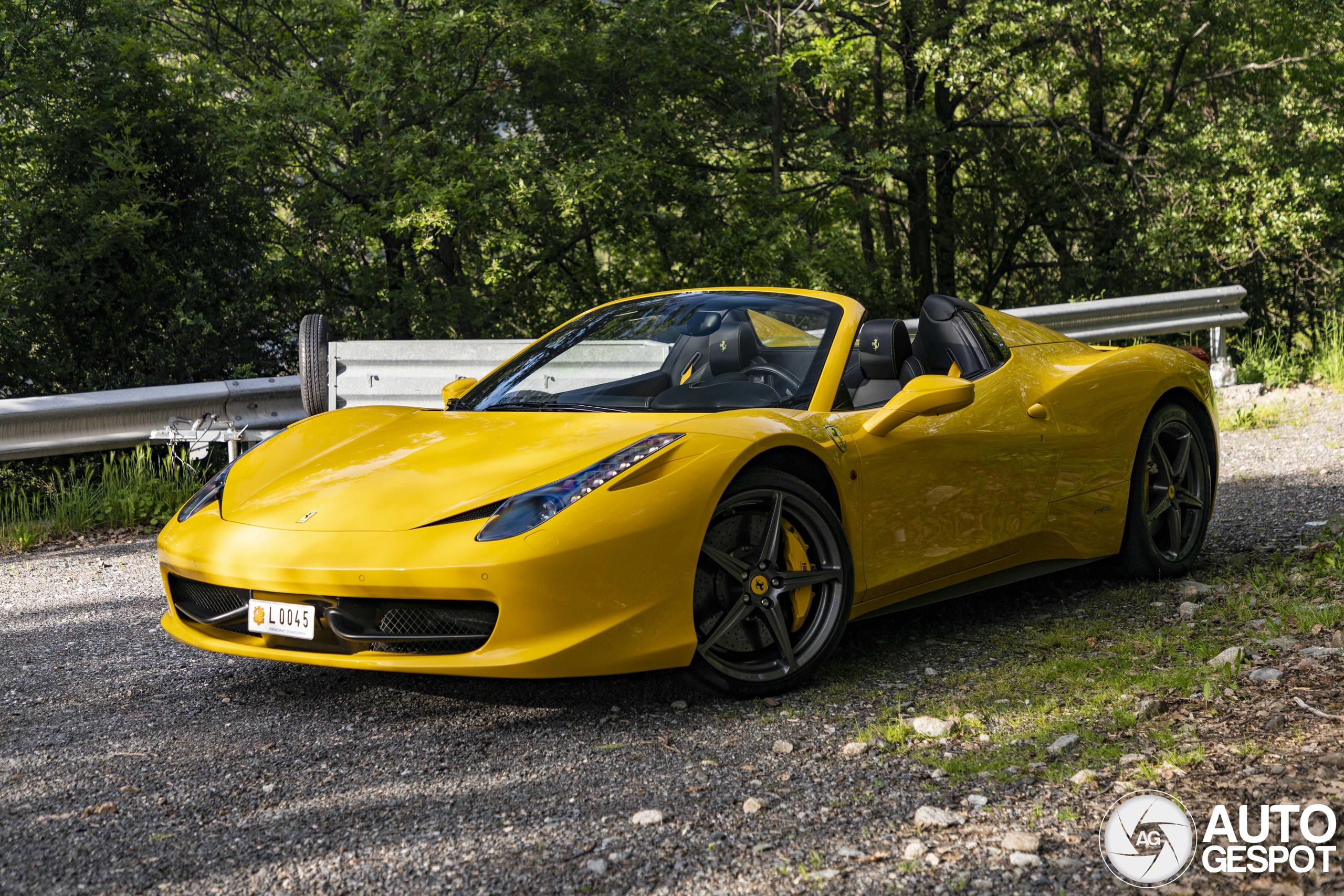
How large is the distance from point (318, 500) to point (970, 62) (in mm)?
12130

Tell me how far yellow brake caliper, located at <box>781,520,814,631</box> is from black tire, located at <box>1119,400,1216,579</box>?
2.01 metres

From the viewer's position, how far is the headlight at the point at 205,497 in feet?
12.9

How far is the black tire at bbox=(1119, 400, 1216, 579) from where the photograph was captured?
512 centimetres

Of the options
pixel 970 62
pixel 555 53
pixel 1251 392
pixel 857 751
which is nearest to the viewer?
pixel 857 751

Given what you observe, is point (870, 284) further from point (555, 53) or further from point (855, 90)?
point (555, 53)

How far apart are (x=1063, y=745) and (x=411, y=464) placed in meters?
2.09

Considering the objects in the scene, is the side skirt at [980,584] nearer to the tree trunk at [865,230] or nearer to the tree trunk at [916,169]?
the tree trunk at [865,230]

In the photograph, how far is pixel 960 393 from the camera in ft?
13.3

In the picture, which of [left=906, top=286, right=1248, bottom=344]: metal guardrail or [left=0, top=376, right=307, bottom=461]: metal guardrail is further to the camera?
[left=906, top=286, right=1248, bottom=344]: metal guardrail

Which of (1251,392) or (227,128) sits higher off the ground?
(227,128)

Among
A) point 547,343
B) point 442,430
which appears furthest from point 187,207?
point 442,430

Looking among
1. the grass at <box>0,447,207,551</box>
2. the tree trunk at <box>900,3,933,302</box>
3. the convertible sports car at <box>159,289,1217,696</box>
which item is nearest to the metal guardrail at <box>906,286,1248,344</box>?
the tree trunk at <box>900,3,933,302</box>

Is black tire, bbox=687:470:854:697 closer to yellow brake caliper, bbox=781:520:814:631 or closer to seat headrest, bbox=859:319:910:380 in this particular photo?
yellow brake caliper, bbox=781:520:814:631

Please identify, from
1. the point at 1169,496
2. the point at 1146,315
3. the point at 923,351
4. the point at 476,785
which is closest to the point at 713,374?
the point at 923,351
